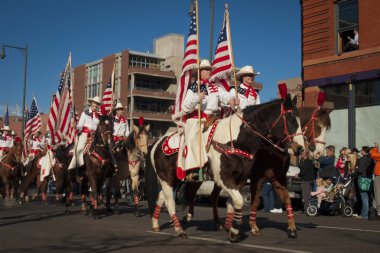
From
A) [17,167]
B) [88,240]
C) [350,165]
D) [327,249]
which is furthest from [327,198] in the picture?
[17,167]

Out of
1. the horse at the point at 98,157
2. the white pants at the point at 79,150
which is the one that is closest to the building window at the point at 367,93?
the horse at the point at 98,157

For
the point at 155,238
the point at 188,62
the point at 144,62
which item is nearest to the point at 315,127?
the point at 188,62

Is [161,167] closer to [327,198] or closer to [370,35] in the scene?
[327,198]

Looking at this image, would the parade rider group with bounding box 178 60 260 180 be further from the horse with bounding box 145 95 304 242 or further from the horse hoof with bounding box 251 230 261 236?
the horse hoof with bounding box 251 230 261 236

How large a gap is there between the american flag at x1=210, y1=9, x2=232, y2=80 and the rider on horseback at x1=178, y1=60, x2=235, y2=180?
33 cm

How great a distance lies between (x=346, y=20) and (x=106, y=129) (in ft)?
49.1

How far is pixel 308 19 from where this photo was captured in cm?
2470

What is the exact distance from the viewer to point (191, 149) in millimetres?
9133

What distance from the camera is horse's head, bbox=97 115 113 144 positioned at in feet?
43.1

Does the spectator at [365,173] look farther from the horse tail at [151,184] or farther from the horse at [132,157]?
the horse tail at [151,184]

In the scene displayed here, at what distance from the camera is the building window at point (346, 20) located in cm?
2275

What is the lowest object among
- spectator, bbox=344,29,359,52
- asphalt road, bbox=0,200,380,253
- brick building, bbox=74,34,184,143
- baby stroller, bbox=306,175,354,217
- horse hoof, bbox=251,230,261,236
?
asphalt road, bbox=0,200,380,253

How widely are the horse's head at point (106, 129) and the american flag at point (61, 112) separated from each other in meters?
3.70

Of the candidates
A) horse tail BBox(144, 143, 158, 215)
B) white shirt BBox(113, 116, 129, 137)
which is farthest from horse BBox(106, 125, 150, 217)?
horse tail BBox(144, 143, 158, 215)
